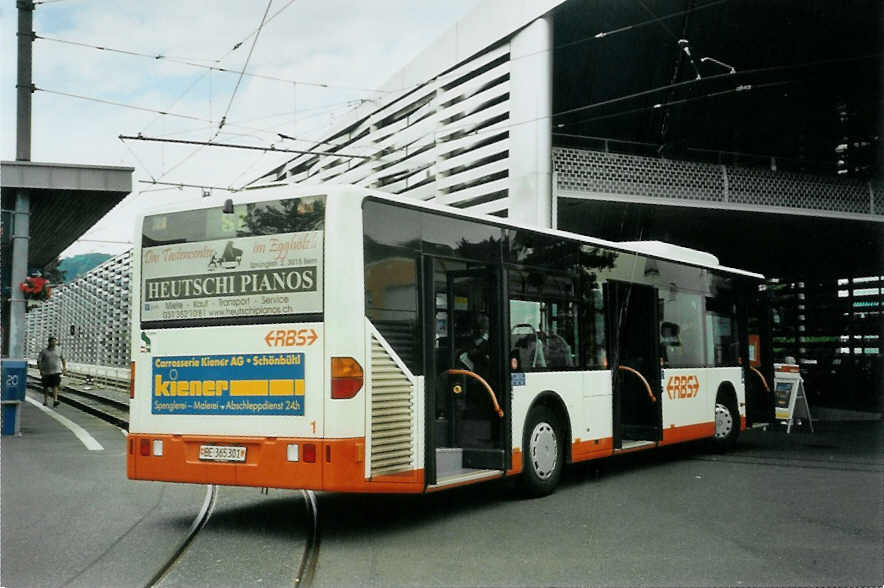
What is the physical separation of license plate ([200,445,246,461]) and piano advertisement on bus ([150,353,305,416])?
28cm

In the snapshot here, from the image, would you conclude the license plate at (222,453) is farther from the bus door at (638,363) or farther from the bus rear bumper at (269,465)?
the bus door at (638,363)

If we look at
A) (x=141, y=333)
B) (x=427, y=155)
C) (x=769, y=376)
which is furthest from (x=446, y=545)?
(x=427, y=155)

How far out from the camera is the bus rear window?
7.59m

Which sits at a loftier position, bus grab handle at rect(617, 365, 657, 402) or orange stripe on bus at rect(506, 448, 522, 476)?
bus grab handle at rect(617, 365, 657, 402)

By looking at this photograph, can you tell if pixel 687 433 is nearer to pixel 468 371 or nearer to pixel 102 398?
pixel 468 371

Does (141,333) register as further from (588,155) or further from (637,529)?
(588,155)

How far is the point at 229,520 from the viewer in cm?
845

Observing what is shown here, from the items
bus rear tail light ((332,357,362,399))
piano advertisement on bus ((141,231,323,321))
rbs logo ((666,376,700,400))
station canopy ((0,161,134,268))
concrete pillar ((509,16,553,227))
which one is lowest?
rbs logo ((666,376,700,400))

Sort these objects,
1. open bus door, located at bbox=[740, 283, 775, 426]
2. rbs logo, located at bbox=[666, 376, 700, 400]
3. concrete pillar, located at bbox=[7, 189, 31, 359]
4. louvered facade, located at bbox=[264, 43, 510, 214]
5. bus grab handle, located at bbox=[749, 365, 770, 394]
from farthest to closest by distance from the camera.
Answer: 1. louvered facade, located at bbox=[264, 43, 510, 214]
2. concrete pillar, located at bbox=[7, 189, 31, 359]
3. bus grab handle, located at bbox=[749, 365, 770, 394]
4. open bus door, located at bbox=[740, 283, 775, 426]
5. rbs logo, located at bbox=[666, 376, 700, 400]

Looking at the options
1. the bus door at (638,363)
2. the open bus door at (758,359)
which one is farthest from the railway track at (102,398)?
the open bus door at (758,359)

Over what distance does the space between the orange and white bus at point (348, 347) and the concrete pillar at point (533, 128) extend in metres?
9.76

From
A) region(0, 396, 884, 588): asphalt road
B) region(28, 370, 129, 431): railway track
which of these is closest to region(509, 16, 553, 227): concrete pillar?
region(0, 396, 884, 588): asphalt road

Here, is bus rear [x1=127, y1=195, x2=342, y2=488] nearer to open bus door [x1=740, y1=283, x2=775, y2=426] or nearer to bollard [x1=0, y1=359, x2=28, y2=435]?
bollard [x1=0, y1=359, x2=28, y2=435]

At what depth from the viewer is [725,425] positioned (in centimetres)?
1413
